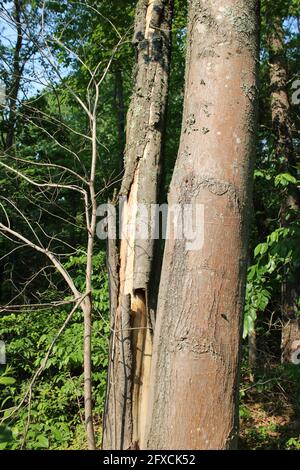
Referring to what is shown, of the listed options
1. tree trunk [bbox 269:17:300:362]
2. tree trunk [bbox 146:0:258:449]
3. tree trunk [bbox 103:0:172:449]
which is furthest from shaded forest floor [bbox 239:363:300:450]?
tree trunk [bbox 146:0:258:449]

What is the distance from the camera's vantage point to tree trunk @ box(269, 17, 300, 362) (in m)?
6.78

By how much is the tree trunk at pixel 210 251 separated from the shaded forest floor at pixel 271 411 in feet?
12.2

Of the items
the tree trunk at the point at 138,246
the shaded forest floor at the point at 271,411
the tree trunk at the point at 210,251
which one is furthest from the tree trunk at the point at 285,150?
the tree trunk at the point at 210,251

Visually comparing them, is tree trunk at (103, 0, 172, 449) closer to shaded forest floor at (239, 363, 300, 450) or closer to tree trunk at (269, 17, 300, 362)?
shaded forest floor at (239, 363, 300, 450)

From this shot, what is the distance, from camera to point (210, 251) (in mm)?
1623

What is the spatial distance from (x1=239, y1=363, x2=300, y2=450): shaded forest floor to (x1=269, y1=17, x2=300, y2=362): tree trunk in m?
0.46

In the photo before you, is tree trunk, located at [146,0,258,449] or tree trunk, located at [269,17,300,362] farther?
tree trunk, located at [269,17,300,362]

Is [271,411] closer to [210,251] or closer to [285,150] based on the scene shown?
[285,150]

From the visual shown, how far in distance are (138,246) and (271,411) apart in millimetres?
4392

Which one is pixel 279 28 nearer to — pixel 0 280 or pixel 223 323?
pixel 0 280

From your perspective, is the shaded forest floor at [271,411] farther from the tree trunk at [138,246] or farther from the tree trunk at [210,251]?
the tree trunk at [210,251]

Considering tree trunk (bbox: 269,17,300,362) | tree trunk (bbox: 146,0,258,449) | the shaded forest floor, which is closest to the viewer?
tree trunk (bbox: 146,0,258,449)
